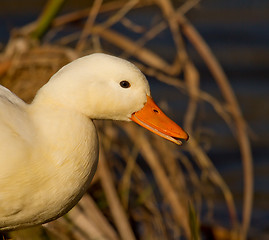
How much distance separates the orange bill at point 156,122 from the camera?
2.43 m

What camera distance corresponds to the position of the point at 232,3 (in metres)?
8.56

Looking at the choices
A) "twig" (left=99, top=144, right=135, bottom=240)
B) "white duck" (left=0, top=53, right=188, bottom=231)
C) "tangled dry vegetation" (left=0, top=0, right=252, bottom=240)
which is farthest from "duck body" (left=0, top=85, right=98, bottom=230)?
"twig" (left=99, top=144, right=135, bottom=240)

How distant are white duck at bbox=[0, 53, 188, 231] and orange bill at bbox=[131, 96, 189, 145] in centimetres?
13

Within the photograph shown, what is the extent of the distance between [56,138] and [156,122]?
417mm

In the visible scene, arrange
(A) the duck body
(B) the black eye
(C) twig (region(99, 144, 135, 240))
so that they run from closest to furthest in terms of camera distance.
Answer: (A) the duck body < (B) the black eye < (C) twig (region(99, 144, 135, 240))

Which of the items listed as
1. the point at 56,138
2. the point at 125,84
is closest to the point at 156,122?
the point at 125,84

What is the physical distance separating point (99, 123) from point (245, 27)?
4584 mm

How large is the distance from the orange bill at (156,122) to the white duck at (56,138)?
0.43 feet

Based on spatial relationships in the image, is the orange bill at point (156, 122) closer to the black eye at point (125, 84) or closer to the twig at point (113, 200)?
the black eye at point (125, 84)

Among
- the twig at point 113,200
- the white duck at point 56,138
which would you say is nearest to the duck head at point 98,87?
the white duck at point 56,138

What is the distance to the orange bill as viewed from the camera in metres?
2.43

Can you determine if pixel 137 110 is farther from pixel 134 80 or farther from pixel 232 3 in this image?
pixel 232 3

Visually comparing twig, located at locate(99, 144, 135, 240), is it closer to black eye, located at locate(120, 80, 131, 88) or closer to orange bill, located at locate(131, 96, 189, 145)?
orange bill, located at locate(131, 96, 189, 145)

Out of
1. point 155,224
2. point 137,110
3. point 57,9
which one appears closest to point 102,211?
point 155,224
